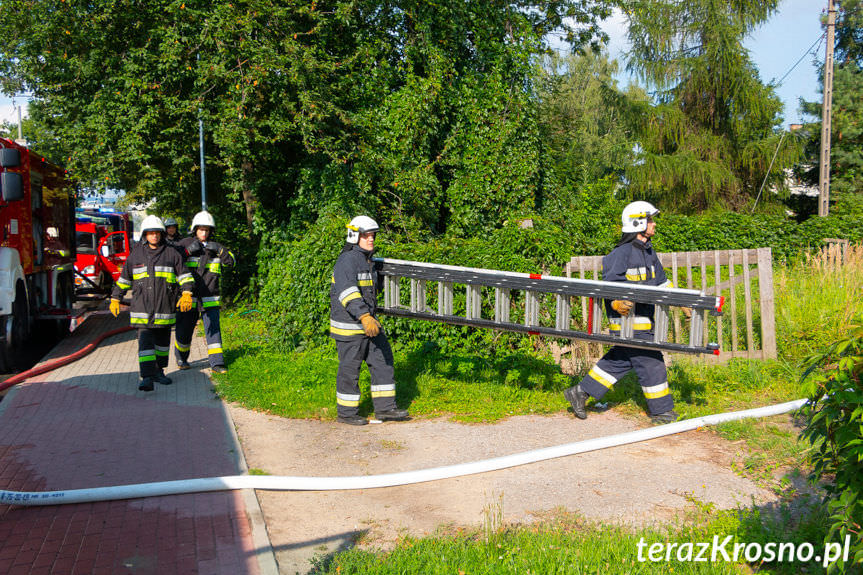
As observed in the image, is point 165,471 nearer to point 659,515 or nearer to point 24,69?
point 659,515

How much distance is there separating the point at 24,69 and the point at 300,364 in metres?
9.51

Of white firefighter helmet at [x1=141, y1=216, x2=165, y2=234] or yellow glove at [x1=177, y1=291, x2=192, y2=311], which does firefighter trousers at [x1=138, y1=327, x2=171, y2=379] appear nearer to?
yellow glove at [x1=177, y1=291, x2=192, y2=311]

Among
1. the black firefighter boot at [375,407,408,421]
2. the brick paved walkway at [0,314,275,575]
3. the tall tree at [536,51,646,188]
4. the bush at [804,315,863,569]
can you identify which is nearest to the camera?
the bush at [804,315,863,569]

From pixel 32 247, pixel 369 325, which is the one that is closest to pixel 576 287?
pixel 369 325

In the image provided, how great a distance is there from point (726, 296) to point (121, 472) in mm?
7690

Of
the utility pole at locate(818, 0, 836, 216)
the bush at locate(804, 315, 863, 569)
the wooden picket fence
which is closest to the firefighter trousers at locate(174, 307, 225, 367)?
the wooden picket fence

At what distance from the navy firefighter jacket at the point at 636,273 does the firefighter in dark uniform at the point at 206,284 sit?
5.03 metres

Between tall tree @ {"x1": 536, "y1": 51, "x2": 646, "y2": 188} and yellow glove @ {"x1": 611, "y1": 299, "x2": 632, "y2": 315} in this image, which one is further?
tall tree @ {"x1": 536, "y1": 51, "x2": 646, "y2": 188}

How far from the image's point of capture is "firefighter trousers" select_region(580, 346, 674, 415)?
20.1 feet

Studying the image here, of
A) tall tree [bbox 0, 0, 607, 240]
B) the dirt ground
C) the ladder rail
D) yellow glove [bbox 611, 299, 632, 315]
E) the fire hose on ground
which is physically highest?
tall tree [bbox 0, 0, 607, 240]

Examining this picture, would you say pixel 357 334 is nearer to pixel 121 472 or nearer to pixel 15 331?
pixel 121 472

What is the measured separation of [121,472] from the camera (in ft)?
16.6

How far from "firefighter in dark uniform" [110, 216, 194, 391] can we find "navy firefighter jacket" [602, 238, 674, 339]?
492 centimetres

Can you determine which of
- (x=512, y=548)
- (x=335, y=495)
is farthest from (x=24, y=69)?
(x=512, y=548)
